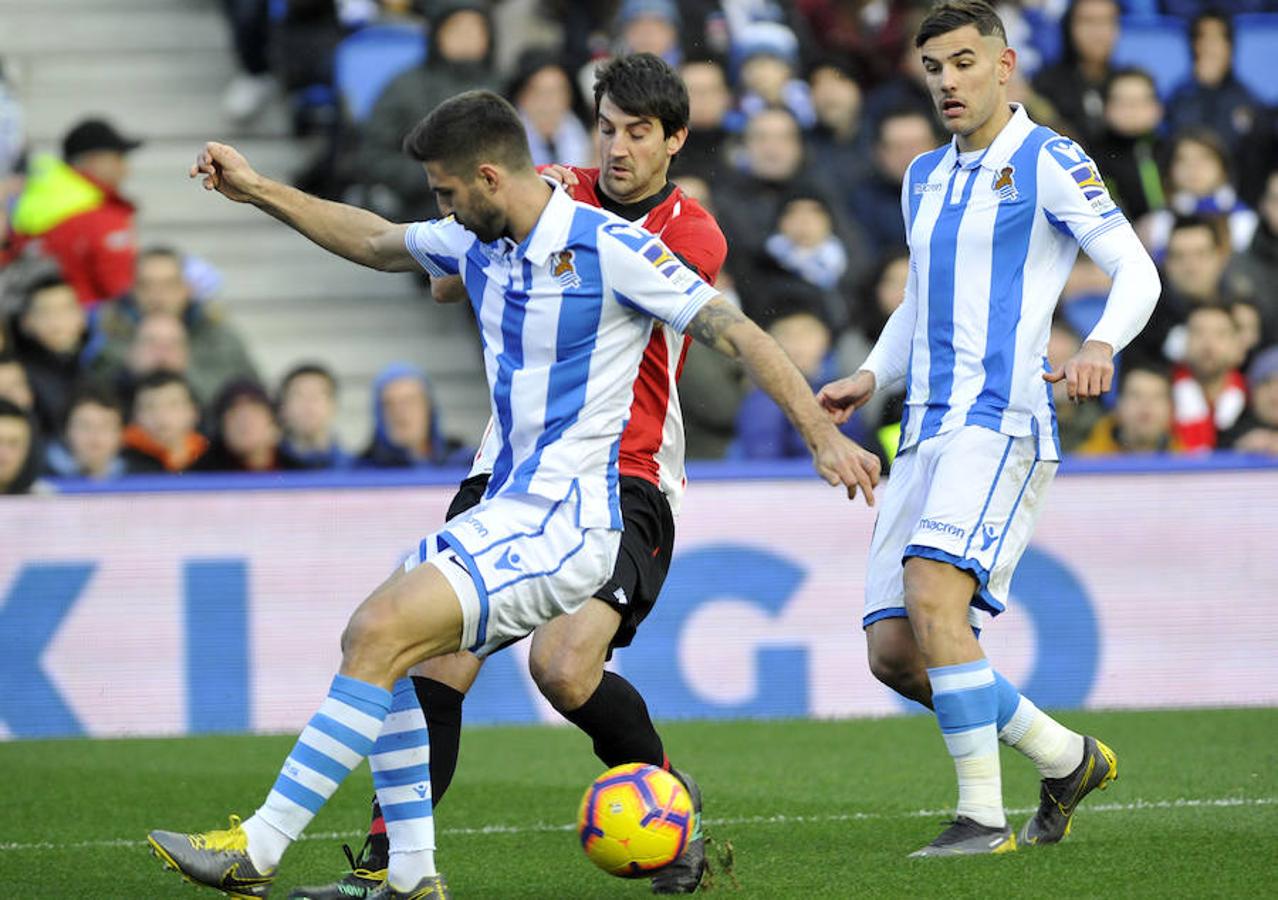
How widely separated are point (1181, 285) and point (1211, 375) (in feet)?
2.47

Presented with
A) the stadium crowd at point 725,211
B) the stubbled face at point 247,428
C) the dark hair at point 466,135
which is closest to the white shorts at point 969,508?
the dark hair at point 466,135

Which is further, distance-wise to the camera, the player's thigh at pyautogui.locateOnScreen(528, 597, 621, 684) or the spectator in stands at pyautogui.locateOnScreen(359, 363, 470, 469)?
the spectator in stands at pyautogui.locateOnScreen(359, 363, 470, 469)

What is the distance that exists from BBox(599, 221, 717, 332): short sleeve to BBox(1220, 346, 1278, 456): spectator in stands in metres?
6.27

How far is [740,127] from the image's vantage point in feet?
39.9

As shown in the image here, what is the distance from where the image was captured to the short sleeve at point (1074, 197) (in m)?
5.82

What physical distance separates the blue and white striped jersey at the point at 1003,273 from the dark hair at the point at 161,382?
5322mm

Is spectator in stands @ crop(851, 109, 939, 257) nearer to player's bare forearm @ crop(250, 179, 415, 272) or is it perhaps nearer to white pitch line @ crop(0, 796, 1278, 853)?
white pitch line @ crop(0, 796, 1278, 853)

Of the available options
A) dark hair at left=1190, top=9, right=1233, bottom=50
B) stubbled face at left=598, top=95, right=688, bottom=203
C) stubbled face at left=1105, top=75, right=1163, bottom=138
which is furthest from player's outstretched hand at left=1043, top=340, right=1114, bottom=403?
dark hair at left=1190, top=9, right=1233, bottom=50

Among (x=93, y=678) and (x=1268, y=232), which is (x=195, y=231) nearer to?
(x=93, y=678)

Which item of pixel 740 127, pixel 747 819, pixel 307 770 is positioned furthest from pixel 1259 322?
pixel 307 770

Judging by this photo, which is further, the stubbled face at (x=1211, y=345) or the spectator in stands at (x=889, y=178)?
the spectator in stands at (x=889, y=178)

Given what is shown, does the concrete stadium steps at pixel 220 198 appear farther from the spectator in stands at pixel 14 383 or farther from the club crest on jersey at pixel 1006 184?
the club crest on jersey at pixel 1006 184

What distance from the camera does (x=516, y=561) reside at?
4957mm

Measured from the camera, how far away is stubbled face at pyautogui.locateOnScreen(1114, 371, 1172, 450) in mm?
10344
